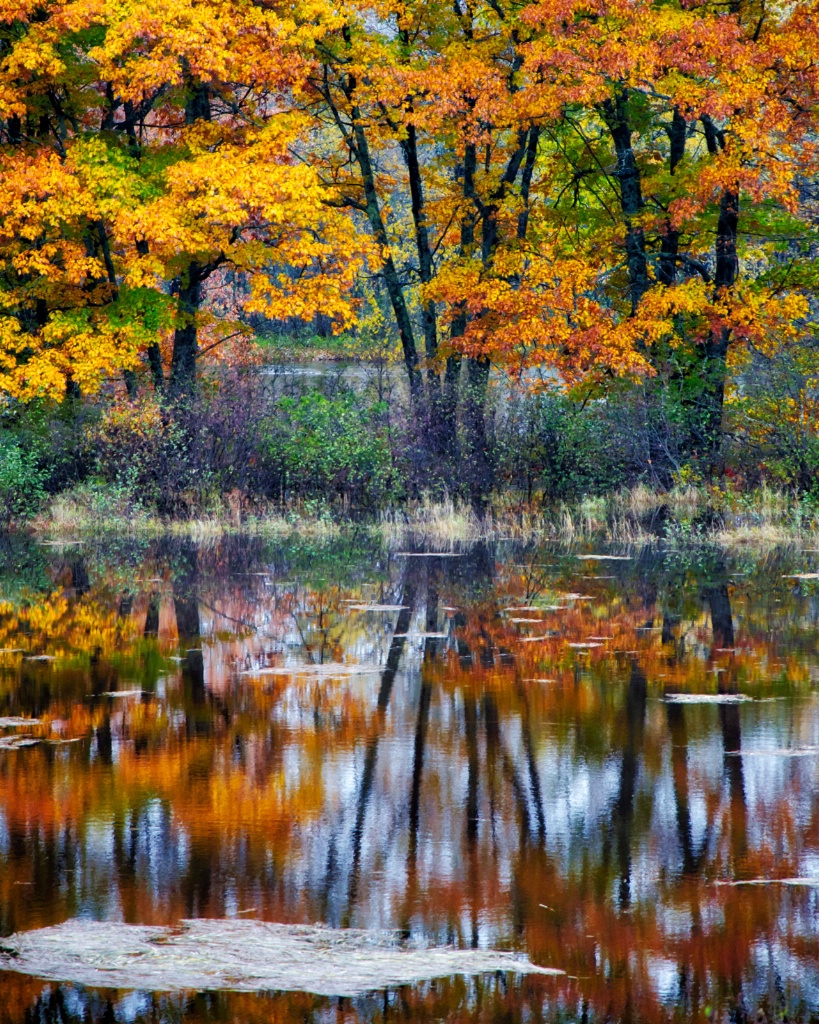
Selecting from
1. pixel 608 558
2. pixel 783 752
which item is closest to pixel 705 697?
pixel 783 752

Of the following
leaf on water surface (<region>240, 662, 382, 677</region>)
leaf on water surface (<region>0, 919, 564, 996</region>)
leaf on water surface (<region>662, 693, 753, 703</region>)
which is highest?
leaf on water surface (<region>0, 919, 564, 996</region>)

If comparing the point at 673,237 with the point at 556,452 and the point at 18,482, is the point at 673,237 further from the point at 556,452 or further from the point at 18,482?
the point at 18,482

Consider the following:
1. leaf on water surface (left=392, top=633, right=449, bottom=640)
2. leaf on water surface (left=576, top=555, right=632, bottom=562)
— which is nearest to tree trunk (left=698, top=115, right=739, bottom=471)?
leaf on water surface (left=576, top=555, right=632, bottom=562)

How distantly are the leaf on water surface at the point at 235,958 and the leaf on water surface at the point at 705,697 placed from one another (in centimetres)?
487

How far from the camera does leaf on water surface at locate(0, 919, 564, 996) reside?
15.6 ft

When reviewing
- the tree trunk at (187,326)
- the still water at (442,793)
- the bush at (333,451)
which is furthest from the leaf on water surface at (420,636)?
the tree trunk at (187,326)

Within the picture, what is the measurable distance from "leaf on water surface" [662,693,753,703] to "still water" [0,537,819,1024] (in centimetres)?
3

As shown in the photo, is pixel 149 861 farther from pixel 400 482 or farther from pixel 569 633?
pixel 400 482

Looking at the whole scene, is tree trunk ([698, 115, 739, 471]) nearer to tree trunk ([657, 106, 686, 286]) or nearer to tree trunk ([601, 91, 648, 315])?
tree trunk ([657, 106, 686, 286])

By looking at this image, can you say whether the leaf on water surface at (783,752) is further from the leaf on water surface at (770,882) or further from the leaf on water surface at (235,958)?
the leaf on water surface at (235,958)

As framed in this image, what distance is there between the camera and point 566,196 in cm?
3114

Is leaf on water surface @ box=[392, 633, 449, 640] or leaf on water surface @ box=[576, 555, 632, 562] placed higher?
leaf on water surface @ box=[392, 633, 449, 640]

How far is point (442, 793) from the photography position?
7250 mm

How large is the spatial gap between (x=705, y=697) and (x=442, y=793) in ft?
10.2
